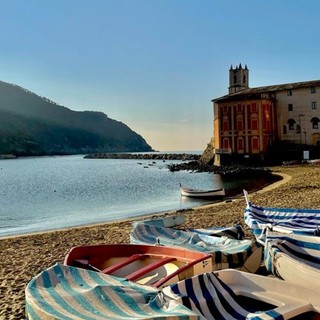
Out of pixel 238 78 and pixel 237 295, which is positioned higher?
pixel 238 78

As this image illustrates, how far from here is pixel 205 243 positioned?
8.97m

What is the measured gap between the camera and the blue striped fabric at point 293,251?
7.06 m

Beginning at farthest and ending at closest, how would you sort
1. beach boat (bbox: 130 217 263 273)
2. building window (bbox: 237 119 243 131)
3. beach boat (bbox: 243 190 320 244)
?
building window (bbox: 237 119 243 131)
beach boat (bbox: 243 190 320 244)
beach boat (bbox: 130 217 263 273)

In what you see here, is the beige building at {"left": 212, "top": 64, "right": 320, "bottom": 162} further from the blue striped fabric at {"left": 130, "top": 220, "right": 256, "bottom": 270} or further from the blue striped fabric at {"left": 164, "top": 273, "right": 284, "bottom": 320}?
the blue striped fabric at {"left": 164, "top": 273, "right": 284, "bottom": 320}

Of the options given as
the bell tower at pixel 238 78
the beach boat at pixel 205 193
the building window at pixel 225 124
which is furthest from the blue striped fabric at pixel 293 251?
the bell tower at pixel 238 78

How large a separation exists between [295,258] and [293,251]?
27cm

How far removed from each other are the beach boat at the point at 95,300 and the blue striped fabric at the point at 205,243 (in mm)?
2899

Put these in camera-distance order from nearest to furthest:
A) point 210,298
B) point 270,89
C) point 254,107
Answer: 1. point 210,298
2. point 254,107
3. point 270,89

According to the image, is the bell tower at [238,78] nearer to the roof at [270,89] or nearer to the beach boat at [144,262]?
the roof at [270,89]

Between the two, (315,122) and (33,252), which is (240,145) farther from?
(33,252)

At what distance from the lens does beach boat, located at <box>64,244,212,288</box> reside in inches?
270

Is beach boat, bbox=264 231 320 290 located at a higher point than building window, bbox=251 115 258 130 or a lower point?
lower

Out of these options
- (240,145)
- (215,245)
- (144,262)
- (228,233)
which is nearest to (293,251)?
(215,245)

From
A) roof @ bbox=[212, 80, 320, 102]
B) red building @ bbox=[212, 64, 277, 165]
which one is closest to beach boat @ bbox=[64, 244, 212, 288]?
red building @ bbox=[212, 64, 277, 165]
